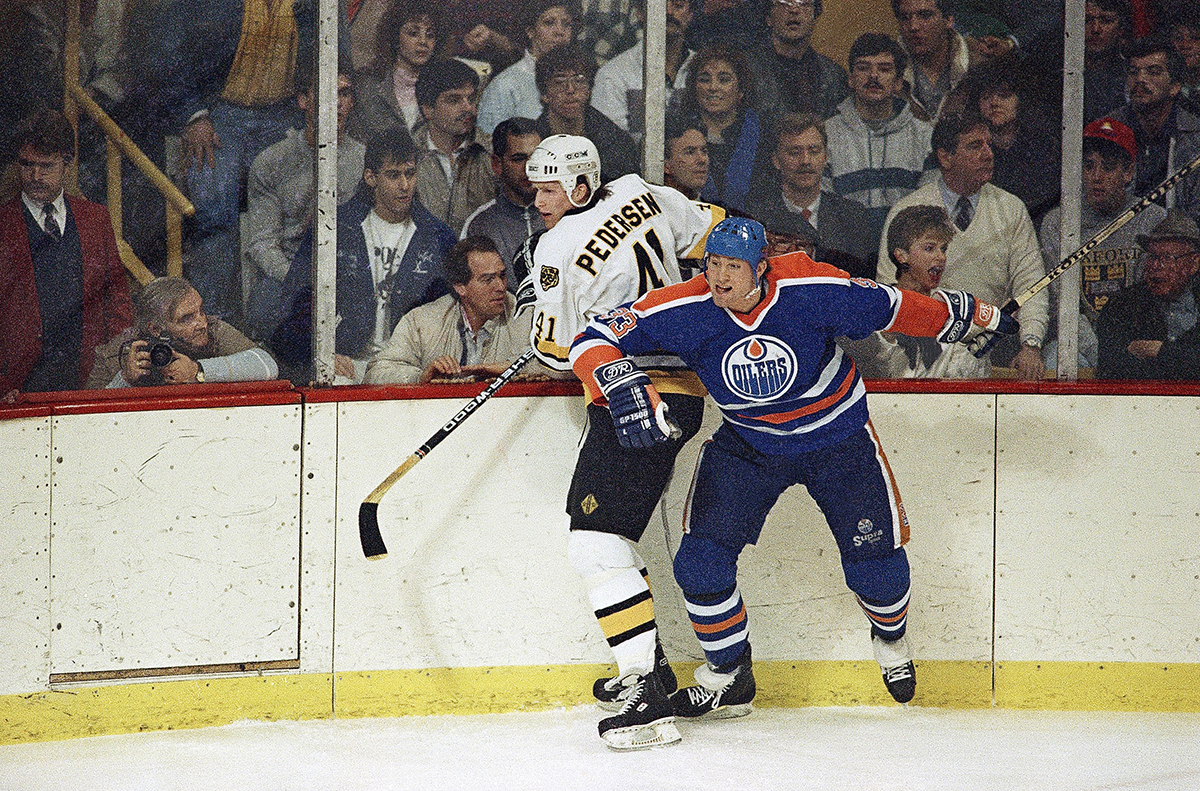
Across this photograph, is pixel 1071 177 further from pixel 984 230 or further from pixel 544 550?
pixel 544 550

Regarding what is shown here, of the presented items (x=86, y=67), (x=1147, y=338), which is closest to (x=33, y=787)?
(x=86, y=67)

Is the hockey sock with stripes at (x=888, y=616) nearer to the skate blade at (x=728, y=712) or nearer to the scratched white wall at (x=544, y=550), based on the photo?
the scratched white wall at (x=544, y=550)

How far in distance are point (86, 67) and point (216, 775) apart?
1.91 m

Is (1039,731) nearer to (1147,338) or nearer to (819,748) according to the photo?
(819,748)

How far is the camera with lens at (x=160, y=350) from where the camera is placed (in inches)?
144

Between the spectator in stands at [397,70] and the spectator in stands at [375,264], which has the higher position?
the spectator in stands at [397,70]

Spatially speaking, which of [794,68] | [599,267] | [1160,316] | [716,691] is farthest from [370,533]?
[1160,316]

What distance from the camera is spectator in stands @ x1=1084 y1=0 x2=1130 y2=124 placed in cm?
394

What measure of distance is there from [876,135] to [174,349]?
2.15 meters

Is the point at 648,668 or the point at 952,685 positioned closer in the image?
the point at 648,668

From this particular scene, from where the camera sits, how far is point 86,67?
3580mm

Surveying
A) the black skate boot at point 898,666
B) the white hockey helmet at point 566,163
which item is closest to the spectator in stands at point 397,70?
the white hockey helmet at point 566,163

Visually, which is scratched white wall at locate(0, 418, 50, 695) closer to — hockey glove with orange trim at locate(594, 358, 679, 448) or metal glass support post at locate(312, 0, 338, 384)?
metal glass support post at locate(312, 0, 338, 384)

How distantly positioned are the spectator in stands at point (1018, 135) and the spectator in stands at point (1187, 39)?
16.9 inches
